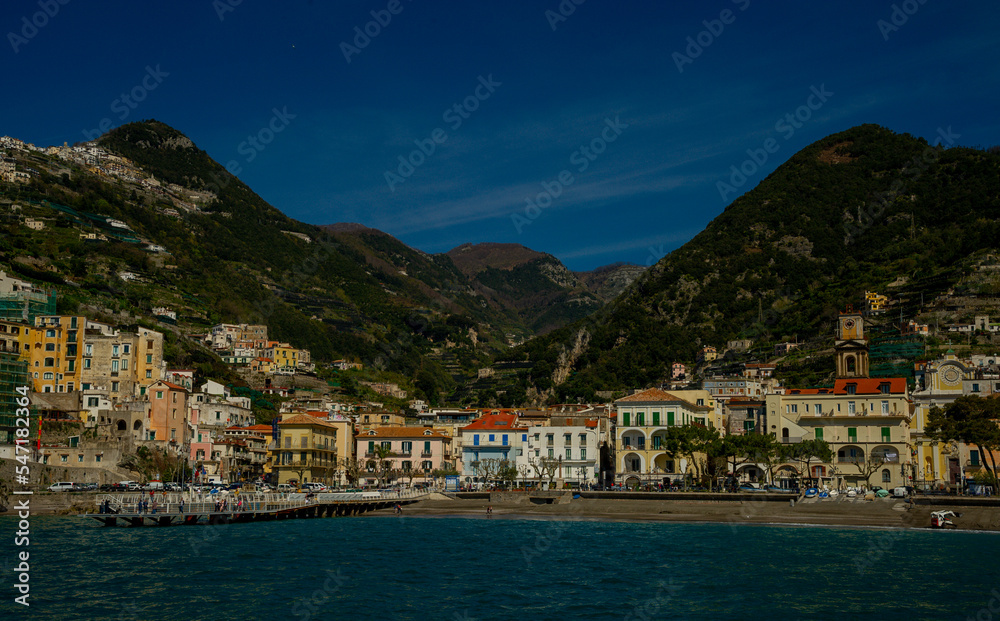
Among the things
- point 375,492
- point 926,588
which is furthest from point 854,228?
point 926,588

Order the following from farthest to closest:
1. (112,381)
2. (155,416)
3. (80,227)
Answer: (80,227) → (112,381) → (155,416)

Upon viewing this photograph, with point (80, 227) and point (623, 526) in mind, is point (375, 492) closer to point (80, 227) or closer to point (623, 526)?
point (623, 526)

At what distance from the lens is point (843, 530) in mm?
57906

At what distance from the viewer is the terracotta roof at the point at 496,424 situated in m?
93.7

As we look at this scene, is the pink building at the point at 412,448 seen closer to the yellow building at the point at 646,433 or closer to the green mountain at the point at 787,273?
the yellow building at the point at 646,433

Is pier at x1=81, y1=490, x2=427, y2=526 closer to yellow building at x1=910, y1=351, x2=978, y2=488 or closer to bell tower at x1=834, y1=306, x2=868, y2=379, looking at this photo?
yellow building at x1=910, y1=351, x2=978, y2=488

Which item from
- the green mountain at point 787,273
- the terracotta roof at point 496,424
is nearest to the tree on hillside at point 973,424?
the terracotta roof at point 496,424

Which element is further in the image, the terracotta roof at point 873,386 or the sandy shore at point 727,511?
the terracotta roof at point 873,386

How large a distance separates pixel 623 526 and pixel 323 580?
29.2 metres

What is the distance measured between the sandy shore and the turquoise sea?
369 cm

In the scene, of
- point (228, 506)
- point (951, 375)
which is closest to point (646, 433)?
point (951, 375)

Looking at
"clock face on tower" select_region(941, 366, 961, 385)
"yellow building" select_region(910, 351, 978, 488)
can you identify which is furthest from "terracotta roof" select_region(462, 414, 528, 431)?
"clock face on tower" select_region(941, 366, 961, 385)

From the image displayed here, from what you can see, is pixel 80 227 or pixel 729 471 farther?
pixel 80 227

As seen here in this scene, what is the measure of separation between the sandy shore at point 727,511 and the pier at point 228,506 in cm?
185
